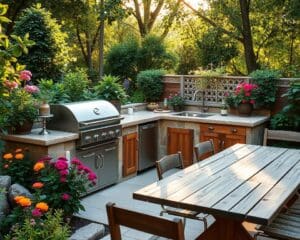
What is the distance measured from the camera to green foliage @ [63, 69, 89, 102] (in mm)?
5168

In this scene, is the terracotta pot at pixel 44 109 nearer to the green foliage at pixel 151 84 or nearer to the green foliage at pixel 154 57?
the green foliage at pixel 151 84

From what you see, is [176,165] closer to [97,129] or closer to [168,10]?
[97,129]

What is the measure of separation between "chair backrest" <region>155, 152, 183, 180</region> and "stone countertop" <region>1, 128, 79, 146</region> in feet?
4.76

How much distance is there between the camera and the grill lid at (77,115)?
451cm

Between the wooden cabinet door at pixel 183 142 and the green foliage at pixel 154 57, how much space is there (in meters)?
2.66

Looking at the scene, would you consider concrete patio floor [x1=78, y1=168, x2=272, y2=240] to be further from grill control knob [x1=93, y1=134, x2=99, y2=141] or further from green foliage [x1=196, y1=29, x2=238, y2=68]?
green foliage [x1=196, y1=29, x2=238, y2=68]

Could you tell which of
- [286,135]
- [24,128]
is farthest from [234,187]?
[24,128]

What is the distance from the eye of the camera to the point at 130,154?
559 cm

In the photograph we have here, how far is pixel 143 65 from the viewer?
8.49 meters

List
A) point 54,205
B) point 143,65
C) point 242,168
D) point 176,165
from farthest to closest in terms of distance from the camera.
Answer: point 143,65, point 54,205, point 176,165, point 242,168

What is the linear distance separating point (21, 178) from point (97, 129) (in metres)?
1.04

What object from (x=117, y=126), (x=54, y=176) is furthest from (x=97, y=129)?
(x=54, y=176)

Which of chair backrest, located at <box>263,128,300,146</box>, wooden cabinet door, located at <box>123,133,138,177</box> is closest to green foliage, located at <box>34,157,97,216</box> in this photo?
wooden cabinet door, located at <box>123,133,138,177</box>

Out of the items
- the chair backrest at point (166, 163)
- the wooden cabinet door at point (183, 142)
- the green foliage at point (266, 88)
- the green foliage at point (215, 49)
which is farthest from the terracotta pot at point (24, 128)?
the green foliage at point (215, 49)
